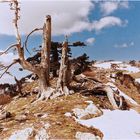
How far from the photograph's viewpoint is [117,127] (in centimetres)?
1920

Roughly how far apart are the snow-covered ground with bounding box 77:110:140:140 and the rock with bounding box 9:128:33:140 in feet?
11.1

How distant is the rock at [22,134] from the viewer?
1698 centimetres

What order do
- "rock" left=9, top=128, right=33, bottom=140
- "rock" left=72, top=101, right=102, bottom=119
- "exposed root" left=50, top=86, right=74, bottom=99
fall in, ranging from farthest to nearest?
"exposed root" left=50, top=86, right=74, bottom=99 < "rock" left=72, top=101, right=102, bottom=119 < "rock" left=9, top=128, right=33, bottom=140

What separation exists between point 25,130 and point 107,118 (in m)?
5.41

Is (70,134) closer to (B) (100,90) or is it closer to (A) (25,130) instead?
(A) (25,130)

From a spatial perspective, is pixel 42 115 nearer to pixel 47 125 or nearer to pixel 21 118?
pixel 21 118

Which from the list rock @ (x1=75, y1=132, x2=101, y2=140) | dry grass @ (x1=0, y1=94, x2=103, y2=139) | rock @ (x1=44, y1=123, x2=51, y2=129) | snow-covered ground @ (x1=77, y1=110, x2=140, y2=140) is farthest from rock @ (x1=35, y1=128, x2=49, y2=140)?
snow-covered ground @ (x1=77, y1=110, x2=140, y2=140)

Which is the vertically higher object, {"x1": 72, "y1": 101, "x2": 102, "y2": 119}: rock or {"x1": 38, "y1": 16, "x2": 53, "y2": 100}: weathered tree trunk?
{"x1": 38, "y1": 16, "x2": 53, "y2": 100}: weathered tree trunk

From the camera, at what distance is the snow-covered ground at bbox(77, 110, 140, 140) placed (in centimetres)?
1798

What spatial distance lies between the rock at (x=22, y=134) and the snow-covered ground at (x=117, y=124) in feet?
11.1

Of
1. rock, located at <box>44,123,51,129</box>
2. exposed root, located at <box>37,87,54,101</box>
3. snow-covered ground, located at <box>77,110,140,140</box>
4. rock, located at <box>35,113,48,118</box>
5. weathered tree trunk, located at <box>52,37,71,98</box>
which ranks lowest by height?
snow-covered ground, located at <box>77,110,140,140</box>

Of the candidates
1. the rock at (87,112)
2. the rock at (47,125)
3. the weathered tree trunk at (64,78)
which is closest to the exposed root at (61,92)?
the weathered tree trunk at (64,78)

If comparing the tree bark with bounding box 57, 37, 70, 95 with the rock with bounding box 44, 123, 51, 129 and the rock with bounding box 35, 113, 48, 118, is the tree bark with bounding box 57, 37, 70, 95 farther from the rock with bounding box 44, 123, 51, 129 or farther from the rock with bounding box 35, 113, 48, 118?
the rock with bounding box 44, 123, 51, 129

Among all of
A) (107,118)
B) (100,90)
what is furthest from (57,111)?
(100,90)
